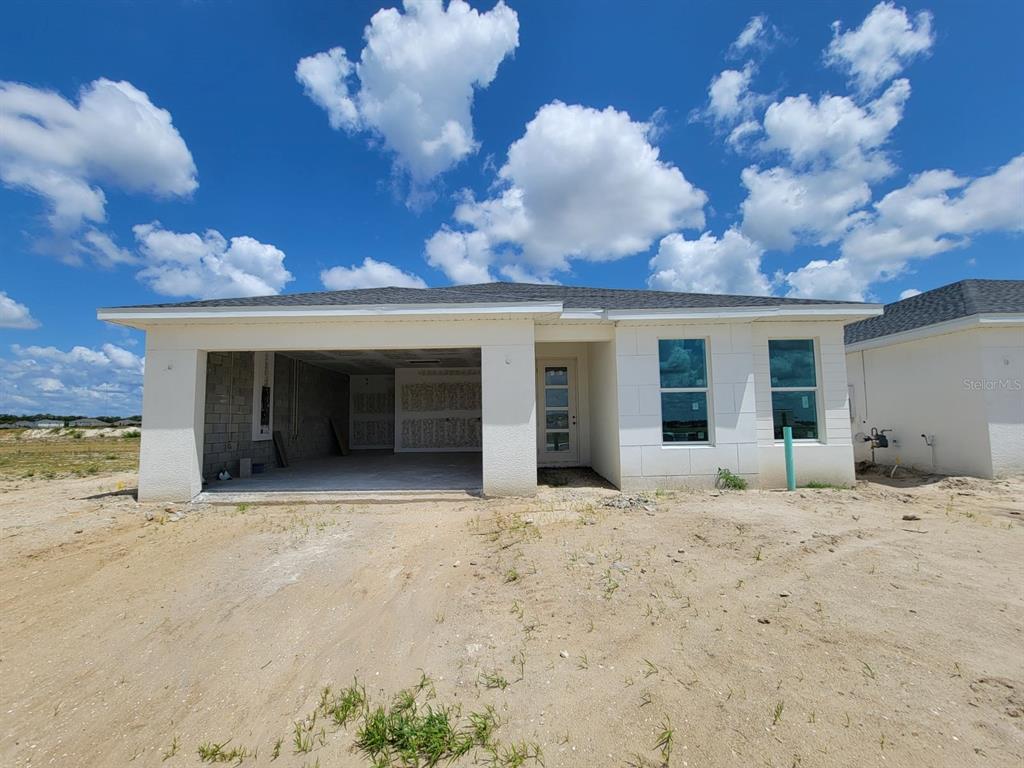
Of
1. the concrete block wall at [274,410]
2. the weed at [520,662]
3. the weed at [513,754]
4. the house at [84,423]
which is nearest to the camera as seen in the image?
the weed at [513,754]

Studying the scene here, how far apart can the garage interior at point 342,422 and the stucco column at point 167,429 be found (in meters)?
0.67

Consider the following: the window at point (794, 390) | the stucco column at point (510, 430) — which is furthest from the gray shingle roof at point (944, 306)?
the stucco column at point (510, 430)

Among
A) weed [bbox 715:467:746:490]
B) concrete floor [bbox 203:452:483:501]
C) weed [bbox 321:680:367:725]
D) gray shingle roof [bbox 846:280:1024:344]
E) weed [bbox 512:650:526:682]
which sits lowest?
weed [bbox 321:680:367:725]

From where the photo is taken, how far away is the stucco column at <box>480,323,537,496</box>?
747 centimetres

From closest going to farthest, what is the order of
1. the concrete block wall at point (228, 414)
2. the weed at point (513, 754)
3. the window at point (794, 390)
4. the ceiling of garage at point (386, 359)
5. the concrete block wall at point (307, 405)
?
the weed at point (513, 754), the window at point (794, 390), the concrete block wall at point (228, 414), the ceiling of garage at point (386, 359), the concrete block wall at point (307, 405)

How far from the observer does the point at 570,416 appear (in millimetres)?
10625

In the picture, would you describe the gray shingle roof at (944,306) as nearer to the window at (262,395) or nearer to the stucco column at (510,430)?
the stucco column at (510,430)

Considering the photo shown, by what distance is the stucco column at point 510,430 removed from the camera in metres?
7.47

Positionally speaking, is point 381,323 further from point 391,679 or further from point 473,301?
point 391,679

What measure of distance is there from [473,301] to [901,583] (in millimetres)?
6189

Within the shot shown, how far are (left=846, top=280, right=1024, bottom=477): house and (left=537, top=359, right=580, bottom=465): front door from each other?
6.59m

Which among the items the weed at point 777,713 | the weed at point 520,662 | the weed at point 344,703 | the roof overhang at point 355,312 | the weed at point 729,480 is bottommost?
the weed at point 344,703

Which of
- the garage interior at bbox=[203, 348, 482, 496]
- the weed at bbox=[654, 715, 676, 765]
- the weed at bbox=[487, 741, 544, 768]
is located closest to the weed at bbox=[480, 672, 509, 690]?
the weed at bbox=[487, 741, 544, 768]

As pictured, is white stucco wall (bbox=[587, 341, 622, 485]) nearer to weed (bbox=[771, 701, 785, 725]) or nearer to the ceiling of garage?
the ceiling of garage
